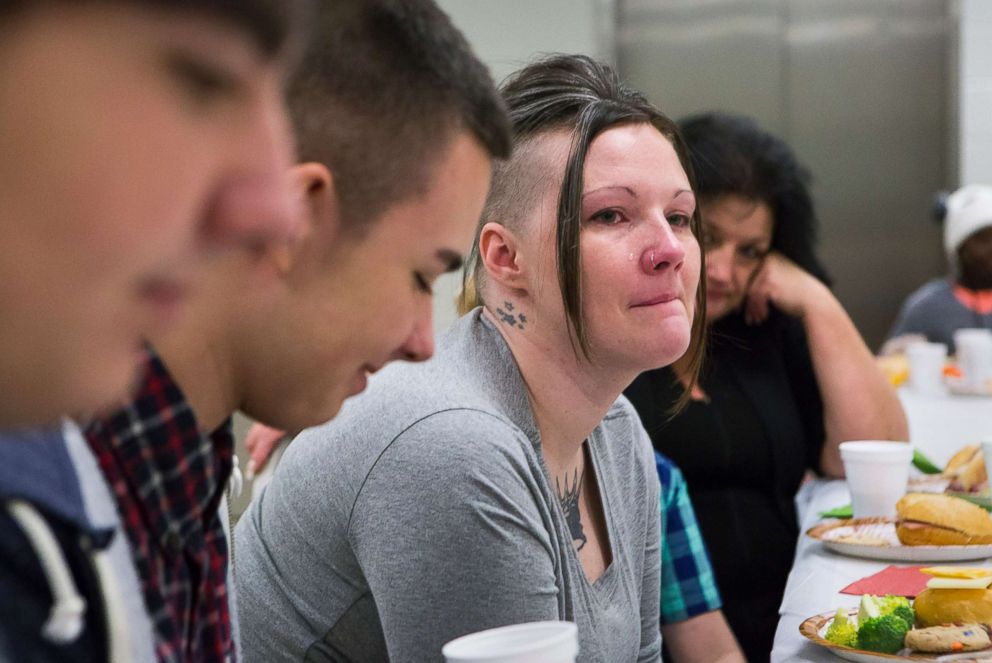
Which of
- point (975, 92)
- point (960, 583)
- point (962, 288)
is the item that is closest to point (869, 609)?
point (960, 583)

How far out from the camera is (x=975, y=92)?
18.8 feet

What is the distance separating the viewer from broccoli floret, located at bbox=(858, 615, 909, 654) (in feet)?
4.65

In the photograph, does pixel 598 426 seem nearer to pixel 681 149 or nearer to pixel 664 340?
pixel 664 340

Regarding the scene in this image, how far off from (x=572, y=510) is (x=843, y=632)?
396 millimetres

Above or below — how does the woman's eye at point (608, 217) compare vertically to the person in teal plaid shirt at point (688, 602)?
above

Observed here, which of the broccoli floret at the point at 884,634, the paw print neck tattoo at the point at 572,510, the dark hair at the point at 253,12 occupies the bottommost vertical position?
the broccoli floret at the point at 884,634

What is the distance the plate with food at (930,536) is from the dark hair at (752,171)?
38.7 inches

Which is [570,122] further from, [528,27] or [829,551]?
[528,27]

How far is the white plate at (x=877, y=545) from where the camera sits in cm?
185

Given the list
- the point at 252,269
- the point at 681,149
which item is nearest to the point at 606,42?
the point at 681,149

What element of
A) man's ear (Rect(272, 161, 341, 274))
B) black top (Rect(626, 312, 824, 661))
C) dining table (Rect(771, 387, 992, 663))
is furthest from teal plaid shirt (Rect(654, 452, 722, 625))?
man's ear (Rect(272, 161, 341, 274))

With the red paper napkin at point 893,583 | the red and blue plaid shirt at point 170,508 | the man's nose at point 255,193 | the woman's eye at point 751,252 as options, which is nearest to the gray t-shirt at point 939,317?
the woman's eye at point 751,252

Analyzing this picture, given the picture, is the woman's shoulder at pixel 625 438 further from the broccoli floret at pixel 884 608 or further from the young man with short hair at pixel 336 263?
the young man with short hair at pixel 336 263

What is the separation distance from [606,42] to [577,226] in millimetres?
4183
